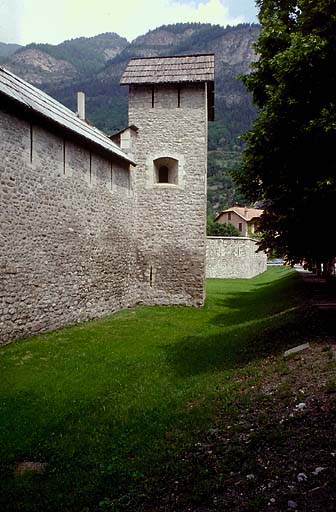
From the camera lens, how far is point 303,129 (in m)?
7.56

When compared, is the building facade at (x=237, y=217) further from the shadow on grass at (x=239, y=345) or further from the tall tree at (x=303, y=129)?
the tall tree at (x=303, y=129)

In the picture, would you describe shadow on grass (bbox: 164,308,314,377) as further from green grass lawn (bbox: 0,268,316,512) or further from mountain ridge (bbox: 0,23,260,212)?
mountain ridge (bbox: 0,23,260,212)

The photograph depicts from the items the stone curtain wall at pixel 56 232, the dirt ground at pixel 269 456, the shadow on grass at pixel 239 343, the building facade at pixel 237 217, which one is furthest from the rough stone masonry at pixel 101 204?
the building facade at pixel 237 217

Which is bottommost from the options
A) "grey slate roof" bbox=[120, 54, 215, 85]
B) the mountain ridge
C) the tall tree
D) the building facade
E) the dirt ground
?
the dirt ground

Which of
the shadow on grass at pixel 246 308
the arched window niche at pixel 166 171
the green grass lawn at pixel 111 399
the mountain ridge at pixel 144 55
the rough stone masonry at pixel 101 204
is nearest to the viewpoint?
the green grass lawn at pixel 111 399

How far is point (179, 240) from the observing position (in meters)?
16.1

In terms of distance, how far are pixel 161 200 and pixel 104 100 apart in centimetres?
9489

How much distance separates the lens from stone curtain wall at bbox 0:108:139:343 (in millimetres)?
9336

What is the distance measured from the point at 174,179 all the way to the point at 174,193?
1.98 ft

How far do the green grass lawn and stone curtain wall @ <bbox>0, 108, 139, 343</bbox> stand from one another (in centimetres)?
71

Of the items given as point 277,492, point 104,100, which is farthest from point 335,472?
point 104,100

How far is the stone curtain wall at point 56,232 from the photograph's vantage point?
9.34 metres

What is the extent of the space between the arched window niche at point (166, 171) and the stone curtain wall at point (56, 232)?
149cm

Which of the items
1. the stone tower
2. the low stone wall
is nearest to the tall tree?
the stone tower
